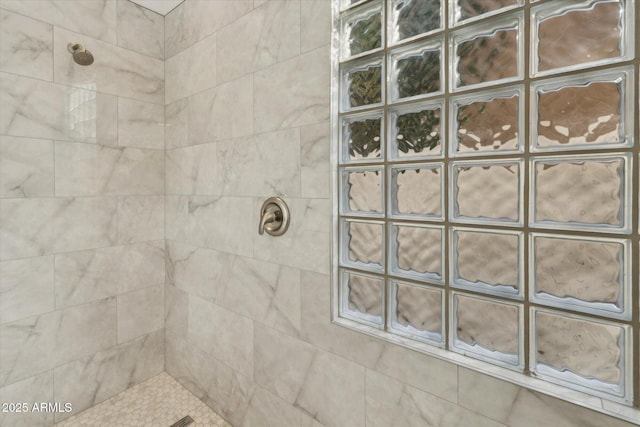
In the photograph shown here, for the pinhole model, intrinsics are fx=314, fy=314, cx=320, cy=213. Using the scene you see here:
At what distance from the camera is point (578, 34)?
2.07 ft

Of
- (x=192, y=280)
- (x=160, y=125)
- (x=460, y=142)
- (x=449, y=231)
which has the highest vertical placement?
(x=160, y=125)

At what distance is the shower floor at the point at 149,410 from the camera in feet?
4.50

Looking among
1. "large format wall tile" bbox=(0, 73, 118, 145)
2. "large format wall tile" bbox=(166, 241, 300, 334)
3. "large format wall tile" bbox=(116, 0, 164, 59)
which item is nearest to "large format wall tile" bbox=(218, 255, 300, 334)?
"large format wall tile" bbox=(166, 241, 300, 334)

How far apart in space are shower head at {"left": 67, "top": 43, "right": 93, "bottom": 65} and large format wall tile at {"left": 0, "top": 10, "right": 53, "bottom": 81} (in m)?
0.08

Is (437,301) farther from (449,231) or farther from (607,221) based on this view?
(607,221)

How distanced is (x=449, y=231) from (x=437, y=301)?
0.19 meters

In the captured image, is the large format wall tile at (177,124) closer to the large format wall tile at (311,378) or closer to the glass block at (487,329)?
the large format wall tile at (311,378)

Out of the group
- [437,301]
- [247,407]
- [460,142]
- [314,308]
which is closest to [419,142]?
[460,142]

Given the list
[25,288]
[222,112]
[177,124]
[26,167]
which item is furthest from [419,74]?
[25,288]

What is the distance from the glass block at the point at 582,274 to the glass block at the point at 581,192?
36 millimetres

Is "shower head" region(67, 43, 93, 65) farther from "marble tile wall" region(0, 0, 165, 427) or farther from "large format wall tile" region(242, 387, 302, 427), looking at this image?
"large format wall tile" region(242, 387, 302, 427)

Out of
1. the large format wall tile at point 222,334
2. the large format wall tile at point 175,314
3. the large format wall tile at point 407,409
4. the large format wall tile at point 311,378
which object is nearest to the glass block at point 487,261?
the large format wall tile at point 407,409

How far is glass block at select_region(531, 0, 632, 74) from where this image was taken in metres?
0.59

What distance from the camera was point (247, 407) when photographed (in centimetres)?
127
